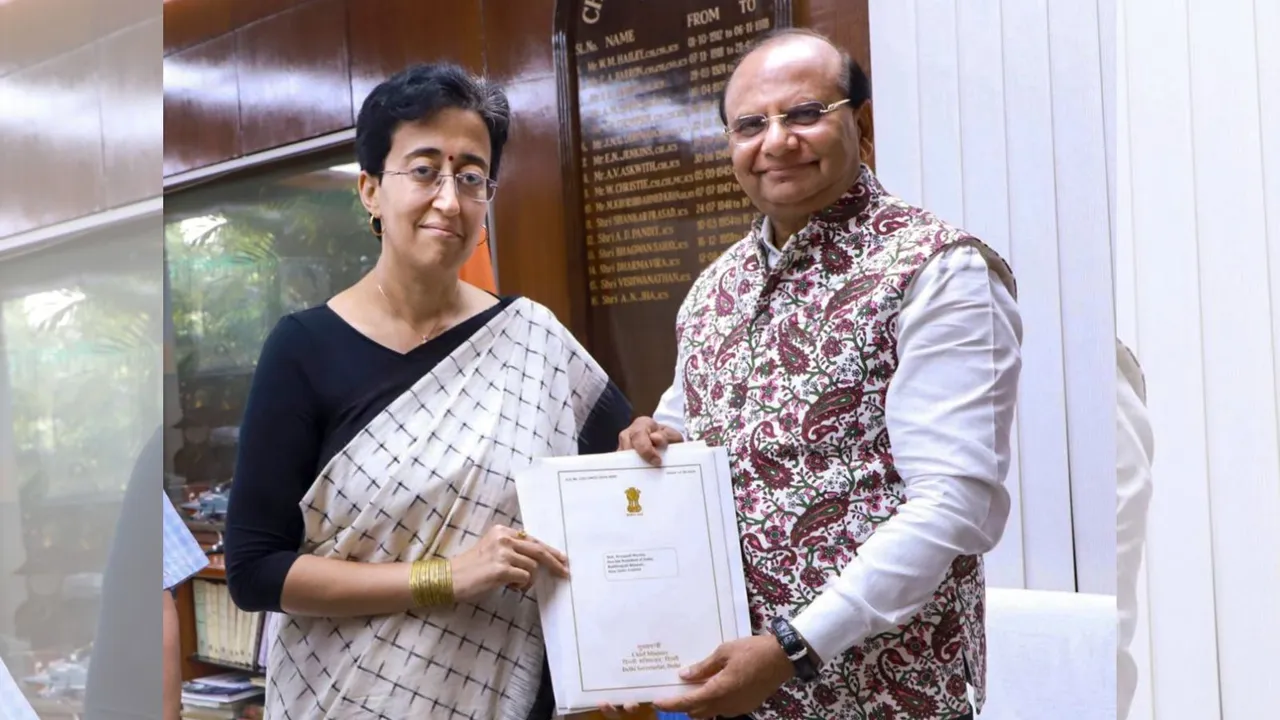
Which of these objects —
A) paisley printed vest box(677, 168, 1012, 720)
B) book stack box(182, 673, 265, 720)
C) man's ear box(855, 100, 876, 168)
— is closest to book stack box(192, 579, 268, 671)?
book stack box(182, 673, 265, 720)

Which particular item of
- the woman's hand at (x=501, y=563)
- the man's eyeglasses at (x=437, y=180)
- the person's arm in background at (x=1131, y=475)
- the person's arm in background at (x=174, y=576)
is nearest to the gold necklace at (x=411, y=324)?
the man's eyeglasses at (x=437, y=180)

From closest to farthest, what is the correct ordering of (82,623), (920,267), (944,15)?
(82,623), (920,267), (944,15)

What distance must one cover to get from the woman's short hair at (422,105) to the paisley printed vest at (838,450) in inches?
13.5

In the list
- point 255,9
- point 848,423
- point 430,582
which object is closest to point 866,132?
point 848,423

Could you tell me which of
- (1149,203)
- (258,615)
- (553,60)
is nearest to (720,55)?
(553,60)

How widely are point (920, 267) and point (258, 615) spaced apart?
32.2 inches

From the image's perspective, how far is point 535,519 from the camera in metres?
1.11

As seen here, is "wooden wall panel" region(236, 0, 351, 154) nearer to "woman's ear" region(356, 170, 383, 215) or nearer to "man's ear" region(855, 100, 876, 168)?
"woman's ear" region(356, 170, 383, 215)

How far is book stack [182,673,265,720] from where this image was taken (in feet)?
4.16

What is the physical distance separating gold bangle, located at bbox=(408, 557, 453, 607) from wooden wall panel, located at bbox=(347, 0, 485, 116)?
51cm

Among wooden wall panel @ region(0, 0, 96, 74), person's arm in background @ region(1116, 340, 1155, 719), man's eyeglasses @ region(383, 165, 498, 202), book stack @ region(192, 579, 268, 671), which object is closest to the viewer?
wooden wall panel @ region(0, 0, 96, 74)

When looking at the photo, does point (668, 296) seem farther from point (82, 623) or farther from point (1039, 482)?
point (82, 623)

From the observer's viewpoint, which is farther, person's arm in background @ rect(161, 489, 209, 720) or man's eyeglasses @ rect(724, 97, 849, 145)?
person's arm in background @ rect(161, 489, 209, 720)

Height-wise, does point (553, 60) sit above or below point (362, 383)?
above
